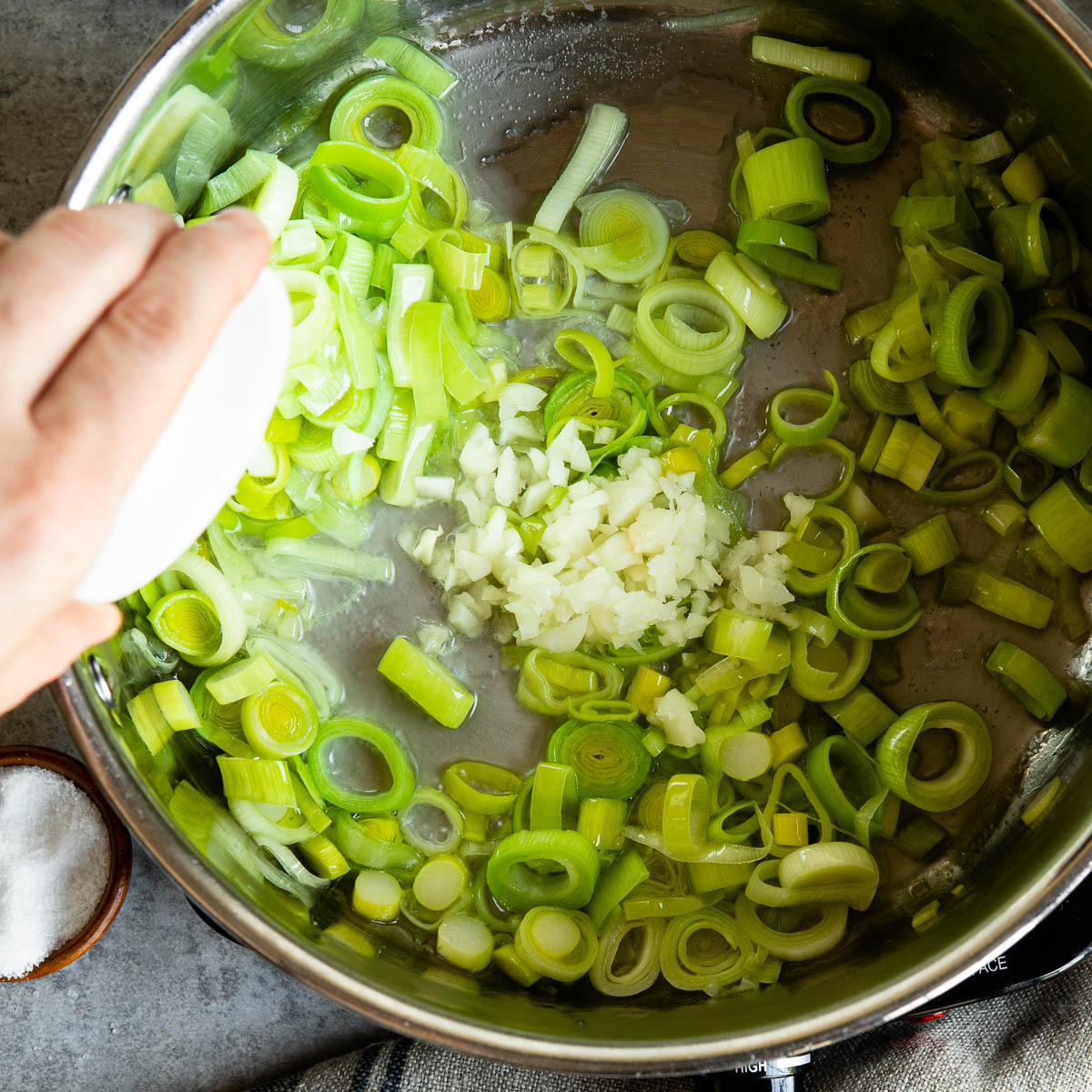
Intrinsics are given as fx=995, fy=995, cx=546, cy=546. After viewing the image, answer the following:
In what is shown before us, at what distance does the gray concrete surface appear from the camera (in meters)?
1.39

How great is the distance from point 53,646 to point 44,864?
735mm

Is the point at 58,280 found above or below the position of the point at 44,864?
above

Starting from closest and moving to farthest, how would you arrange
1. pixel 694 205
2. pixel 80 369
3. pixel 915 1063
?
pixel 80 369 → pixel 915 1063 → pixel 694 205

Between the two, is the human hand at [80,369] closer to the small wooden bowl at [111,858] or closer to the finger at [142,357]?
the finger at [142,357]

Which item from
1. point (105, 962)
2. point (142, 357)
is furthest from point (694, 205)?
point (105, 962)

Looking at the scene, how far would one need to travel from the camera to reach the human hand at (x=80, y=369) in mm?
647

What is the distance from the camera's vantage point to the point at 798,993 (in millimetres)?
1192

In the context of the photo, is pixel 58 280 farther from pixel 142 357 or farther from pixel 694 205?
pixel 694 205

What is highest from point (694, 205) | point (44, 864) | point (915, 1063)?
point (694, 205)

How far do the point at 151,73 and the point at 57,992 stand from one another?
4.00ft

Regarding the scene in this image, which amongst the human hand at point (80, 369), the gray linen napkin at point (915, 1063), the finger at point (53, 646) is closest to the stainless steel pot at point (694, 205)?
the gray linen napkin at point (915, 1063)

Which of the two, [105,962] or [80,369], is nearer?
[80,369]

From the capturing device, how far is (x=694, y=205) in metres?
1.45

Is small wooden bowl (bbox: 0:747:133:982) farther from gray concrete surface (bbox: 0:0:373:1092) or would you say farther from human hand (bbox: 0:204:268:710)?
human hand (bbox: 0:204:268:710)
